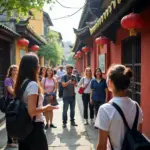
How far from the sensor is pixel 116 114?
6.75 feet

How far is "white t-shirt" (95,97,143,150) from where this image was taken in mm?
2057

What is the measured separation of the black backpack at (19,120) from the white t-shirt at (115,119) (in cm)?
94

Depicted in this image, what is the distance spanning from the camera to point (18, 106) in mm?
2766

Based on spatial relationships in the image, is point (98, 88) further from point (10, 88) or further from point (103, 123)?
point (103, 123)

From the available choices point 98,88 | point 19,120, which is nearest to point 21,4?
point 98,88

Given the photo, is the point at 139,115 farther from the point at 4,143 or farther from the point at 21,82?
the point at 4,143

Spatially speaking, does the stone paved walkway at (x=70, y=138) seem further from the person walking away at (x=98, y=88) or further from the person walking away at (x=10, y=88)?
the person walking away at (x=98, y=88)

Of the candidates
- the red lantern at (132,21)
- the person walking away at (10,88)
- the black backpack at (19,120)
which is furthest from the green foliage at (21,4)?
the black backpack at (19,120)

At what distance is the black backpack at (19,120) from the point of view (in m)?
2.73

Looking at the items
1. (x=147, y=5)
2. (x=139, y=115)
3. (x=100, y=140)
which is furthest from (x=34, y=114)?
(x=147, y=5)

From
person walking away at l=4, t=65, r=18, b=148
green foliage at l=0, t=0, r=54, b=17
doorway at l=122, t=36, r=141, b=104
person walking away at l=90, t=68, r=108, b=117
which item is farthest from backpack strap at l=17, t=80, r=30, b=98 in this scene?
person walking away at l=90, t=68, r=108, b=117

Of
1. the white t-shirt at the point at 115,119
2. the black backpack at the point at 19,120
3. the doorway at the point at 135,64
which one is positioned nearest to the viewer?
the white t-shirt at the point at 115,119

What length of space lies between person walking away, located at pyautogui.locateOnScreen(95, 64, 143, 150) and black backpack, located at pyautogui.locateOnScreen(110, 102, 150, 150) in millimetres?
25

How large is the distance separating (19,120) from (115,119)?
1104mm
